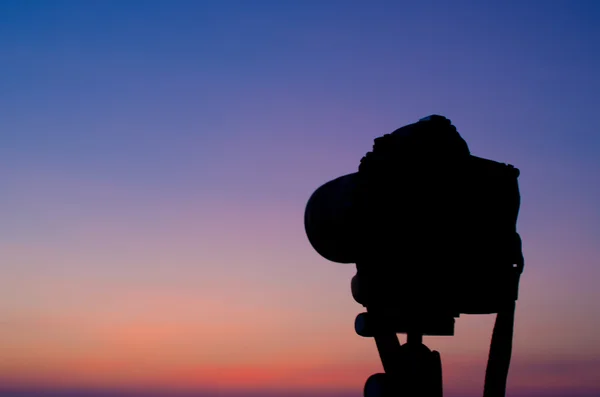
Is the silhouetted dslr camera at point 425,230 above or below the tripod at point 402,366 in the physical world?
above

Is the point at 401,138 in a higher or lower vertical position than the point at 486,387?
higher

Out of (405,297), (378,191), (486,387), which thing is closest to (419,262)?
(405,297)

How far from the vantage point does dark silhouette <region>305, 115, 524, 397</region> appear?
146 inches

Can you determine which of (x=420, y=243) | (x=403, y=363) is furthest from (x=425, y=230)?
(x=403, y=363)

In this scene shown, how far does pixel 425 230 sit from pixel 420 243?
0.25 feet

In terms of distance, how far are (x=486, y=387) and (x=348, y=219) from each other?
1321mm

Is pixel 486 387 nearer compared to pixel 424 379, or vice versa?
pixel 424 379

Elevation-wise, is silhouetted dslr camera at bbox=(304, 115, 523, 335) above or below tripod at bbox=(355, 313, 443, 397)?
above

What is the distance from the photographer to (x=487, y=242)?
12.9 feet

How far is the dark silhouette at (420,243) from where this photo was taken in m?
3.71

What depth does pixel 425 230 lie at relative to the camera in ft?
12.1

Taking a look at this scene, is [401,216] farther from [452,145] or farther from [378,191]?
[452,145]

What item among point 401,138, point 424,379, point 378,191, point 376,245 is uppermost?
point 401,138

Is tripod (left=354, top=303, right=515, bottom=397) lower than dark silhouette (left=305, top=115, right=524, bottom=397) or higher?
lower
